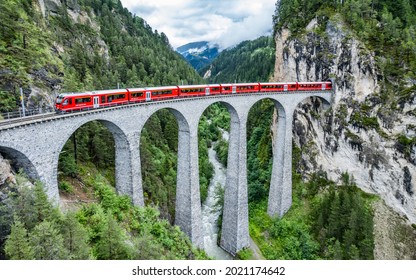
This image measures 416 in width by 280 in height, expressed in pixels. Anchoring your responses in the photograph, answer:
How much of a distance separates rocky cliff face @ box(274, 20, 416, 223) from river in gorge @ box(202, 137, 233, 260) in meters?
14.1

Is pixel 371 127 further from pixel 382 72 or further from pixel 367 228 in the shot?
pixel 367 228

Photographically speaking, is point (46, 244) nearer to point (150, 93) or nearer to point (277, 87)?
point (150, 93)

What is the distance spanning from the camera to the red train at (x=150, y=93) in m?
20.2

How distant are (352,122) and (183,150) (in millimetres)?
21689

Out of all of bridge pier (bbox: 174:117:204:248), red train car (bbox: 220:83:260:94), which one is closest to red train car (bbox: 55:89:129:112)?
bridge pier (bbox: 174:117:204:248)

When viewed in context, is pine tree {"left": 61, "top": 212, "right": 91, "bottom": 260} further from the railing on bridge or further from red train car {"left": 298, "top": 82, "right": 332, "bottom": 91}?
red train car {"left": 298, "top": 82, "right": 332, "bottom": 91}

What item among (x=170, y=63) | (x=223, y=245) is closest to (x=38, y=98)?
(x=223, y=245)

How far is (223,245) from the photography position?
1337 inches

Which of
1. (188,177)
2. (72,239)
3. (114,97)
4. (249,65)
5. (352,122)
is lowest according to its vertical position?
(188,177)

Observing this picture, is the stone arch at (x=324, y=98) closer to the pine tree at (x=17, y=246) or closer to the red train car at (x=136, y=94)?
the red train car at (x=136, y=94)

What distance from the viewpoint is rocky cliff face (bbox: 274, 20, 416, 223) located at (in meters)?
31.2

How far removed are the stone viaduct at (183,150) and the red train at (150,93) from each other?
0.61 meters

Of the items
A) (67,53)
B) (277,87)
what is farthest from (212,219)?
(67,53)

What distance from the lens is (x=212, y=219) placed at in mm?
39625
